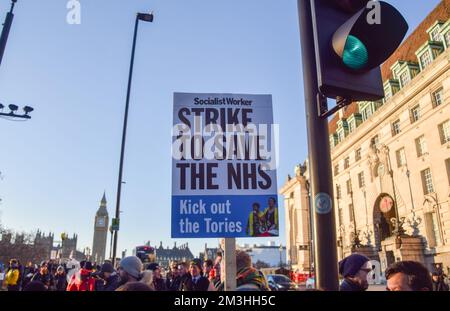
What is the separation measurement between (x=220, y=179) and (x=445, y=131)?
3050cm

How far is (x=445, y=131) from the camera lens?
2816 centimetres

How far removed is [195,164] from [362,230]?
40.1 meters

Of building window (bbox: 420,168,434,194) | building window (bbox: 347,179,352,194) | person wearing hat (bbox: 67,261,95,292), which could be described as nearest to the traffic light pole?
person wearing hat (bbox: 67,261,95,292)

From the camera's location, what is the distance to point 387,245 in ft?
105

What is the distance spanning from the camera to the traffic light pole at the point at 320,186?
2006 mm

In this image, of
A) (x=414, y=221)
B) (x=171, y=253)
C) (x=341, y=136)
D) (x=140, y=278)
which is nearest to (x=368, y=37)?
(x=140, y=278)

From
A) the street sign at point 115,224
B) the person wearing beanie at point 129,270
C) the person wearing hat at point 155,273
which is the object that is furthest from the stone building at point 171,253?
the person wearing beanie at point 129,270

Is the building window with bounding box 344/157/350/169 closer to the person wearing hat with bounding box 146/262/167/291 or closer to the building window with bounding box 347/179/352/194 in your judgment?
the building window with bounding box 347/179/352/194

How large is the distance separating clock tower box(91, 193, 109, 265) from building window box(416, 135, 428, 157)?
113 metres

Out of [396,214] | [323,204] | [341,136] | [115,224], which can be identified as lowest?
[323,204]

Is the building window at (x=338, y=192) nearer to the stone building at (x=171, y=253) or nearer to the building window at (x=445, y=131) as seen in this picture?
the building window at (x=445, y=131)

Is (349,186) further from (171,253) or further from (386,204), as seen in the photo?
(171,253)

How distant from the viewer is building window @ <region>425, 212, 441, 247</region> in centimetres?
2848

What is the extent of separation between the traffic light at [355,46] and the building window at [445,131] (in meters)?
30.0
